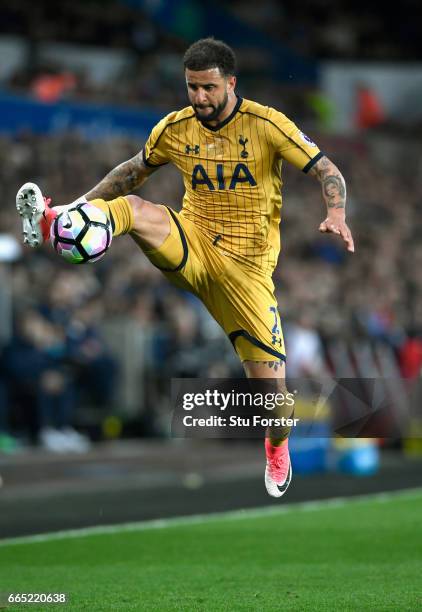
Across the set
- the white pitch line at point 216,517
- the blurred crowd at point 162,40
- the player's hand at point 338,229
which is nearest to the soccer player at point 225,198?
the player's hand at point 338,229

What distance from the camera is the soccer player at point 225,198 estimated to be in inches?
330

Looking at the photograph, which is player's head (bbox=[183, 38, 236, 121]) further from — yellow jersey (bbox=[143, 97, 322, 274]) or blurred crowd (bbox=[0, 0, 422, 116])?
blurred crowd (bbox=[0, 0, 422, 116])

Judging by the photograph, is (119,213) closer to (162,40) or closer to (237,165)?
(237,165)

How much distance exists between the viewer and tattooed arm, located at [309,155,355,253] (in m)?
7.84

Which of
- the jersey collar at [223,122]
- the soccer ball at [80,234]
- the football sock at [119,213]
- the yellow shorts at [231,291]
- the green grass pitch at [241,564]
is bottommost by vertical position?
the green grass pitch at [241,564]

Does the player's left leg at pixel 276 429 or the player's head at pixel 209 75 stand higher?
the player's head at pixel 209 75

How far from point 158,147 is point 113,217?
118 centimetres

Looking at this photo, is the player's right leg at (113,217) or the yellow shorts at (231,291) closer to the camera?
the player's right leg at (113,217)

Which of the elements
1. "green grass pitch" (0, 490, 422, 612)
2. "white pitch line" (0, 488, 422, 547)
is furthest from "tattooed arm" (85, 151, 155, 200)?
"white pitch line" (0, 488, 422, 547)

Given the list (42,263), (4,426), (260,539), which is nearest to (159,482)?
(4,426)

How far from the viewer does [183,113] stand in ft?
29.0

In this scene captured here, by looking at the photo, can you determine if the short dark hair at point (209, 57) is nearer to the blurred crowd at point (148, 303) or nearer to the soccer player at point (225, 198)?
the soccer player at point (225, 198)

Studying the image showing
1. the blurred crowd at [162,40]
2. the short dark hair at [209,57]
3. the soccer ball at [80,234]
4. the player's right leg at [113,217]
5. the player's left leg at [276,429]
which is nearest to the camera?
the soccer ball at [80,234]

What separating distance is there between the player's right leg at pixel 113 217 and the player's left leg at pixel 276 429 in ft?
4.32
